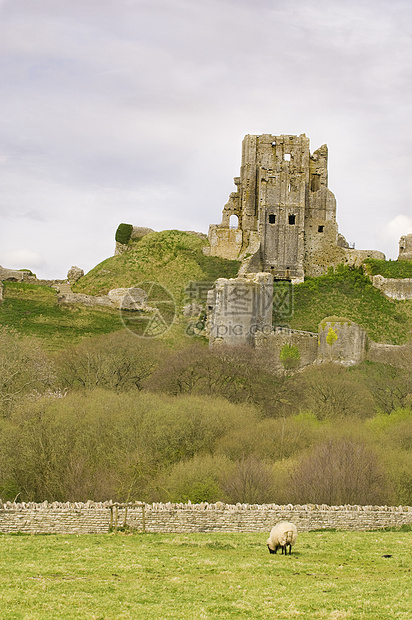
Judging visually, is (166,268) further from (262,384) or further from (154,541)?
(154,541)

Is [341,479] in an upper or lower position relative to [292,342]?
lower

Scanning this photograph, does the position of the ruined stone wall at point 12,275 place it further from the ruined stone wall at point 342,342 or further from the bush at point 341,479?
the bush at point 341,479

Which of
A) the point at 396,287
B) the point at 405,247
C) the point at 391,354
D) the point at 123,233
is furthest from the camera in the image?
the point at 123,233

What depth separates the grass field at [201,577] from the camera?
11867mm

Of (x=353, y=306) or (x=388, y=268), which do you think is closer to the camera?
(x=353, y=306)

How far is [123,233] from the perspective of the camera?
231ft

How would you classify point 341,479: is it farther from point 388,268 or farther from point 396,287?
point 388,268

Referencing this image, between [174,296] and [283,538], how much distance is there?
148ft

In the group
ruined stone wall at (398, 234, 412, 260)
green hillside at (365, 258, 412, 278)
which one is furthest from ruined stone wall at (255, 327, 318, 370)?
ruined stone wall at (398, 234, 412, 260)

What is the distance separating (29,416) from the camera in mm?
31188

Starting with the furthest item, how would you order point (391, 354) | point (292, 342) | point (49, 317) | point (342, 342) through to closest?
point (49, 317) → point (292, 342) → point (342, 342) → point (391, 354)

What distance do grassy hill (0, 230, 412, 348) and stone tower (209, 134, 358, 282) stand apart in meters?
1.94

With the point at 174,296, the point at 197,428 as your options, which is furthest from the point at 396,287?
the point at 197,428

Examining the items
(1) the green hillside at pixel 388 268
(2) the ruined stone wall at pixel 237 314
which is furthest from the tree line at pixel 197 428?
(1) the green hillside at pixel 388 268
